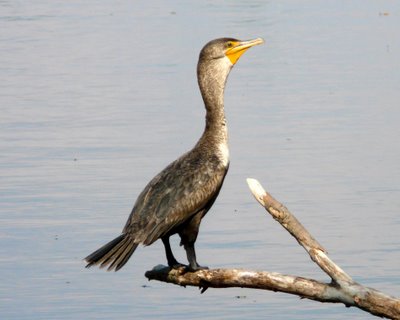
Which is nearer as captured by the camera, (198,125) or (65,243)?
(65,243)

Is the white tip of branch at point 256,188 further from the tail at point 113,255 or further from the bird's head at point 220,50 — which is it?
the bird's head at point 220,50

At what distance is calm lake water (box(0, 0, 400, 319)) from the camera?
9.90 meters

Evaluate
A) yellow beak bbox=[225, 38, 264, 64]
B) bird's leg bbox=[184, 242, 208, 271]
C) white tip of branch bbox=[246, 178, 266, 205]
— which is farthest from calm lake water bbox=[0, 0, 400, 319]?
white tip of branch bbox=[246, 178, 266, 205]

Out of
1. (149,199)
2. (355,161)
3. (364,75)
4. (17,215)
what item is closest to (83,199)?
(17,215)

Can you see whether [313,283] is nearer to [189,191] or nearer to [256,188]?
[256,188]

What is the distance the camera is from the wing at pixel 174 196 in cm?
764

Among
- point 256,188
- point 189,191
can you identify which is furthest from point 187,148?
point 256,188

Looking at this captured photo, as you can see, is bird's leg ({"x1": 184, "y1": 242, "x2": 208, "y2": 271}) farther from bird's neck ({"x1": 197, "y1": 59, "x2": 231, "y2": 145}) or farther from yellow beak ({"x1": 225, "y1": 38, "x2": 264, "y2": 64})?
yellow beak ({"x1": 225, "y1": 38, "x2": 264, "y2": 64})

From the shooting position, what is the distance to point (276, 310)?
30.8 feet

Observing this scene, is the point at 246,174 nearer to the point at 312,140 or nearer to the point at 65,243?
the point at 312,140

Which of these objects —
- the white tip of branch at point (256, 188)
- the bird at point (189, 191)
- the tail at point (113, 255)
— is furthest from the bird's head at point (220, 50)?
the white tip of branch at point (256, 188)

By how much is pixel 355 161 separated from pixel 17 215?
327cm

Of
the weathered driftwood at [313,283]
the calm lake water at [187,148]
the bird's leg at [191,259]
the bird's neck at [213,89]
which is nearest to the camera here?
the weathered driftwood at [313,283]

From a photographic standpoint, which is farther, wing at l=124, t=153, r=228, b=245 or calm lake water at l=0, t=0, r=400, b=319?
calm lake water at l=0, t=0, r=400, b=319
